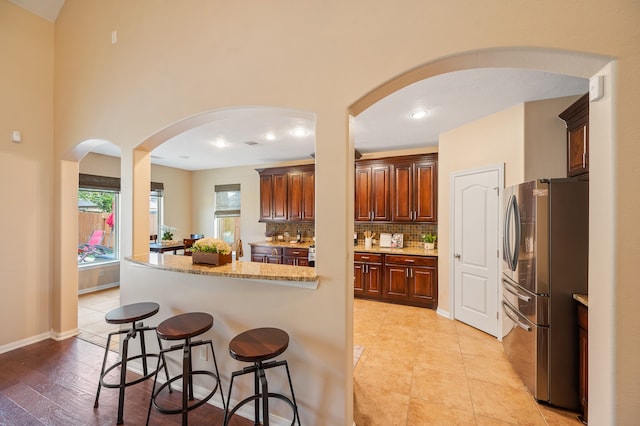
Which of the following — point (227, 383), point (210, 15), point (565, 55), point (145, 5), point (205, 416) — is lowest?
point (205, 416)

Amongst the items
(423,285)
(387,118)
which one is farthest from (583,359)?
(387,118)

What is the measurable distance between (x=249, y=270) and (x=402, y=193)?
3.53 metres

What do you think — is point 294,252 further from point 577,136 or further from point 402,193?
point 577,136

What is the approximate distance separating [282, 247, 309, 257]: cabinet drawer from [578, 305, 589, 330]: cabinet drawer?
3943mm

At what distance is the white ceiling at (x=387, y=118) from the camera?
2.41 metres

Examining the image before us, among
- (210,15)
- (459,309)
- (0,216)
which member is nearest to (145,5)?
(210,15)

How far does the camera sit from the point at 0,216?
290 cm

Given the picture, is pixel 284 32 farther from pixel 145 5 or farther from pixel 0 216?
pixel 0 216

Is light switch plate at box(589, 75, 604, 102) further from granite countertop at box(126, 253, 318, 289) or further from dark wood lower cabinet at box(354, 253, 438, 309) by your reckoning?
dark wood lower cabinet at box(354, 253, 438, 309)

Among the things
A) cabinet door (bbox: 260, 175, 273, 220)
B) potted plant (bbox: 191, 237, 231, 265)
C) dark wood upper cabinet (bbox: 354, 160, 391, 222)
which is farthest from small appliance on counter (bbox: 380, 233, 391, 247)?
potted plant (bbox: 191, 237, 231, 265)

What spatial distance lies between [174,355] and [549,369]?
3.22 m

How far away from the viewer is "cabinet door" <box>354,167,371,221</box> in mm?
5027

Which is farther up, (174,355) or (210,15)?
(210,15)

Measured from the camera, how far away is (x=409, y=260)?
442 cm
